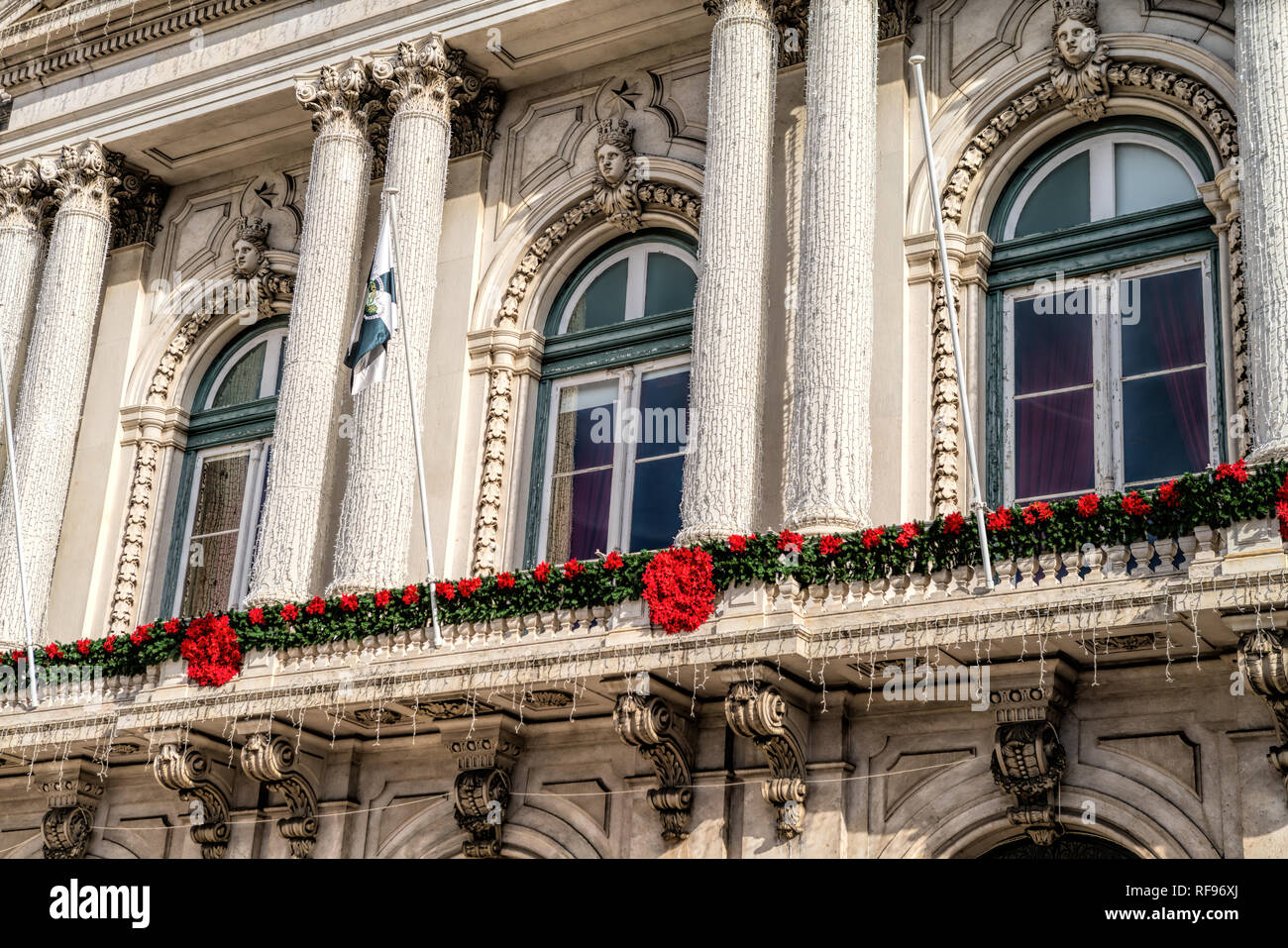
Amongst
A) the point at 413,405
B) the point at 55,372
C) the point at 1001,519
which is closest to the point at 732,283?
the point at 413,405

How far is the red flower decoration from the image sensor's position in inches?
728

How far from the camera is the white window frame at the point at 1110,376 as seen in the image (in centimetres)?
1950

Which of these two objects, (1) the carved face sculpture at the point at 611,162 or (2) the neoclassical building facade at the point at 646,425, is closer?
(2) the neoclassical building facade at the point at 646,425

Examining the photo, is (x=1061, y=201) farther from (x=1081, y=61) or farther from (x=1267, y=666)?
(x=1267, y=666)

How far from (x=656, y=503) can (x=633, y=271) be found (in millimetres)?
3548

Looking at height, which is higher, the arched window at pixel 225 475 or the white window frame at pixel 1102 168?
the white window frame at pixel 1102 168

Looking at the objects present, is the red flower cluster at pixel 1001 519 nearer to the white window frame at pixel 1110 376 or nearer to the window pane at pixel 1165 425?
the white window frame at pixel 1110 376

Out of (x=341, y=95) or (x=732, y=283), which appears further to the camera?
(x=341, y=95)

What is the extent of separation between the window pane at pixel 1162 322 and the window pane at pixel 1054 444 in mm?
732

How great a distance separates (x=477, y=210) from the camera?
24938mm

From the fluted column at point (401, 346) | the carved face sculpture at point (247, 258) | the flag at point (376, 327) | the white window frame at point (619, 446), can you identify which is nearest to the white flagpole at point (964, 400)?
the white window frame at point (619, 446)

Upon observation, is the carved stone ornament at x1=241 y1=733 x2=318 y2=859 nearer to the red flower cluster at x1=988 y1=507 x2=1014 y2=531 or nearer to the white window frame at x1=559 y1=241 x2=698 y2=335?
the white window frame at x1=559 y1=241 x2=698 y2=335

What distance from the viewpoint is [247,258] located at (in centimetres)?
2691
